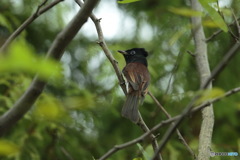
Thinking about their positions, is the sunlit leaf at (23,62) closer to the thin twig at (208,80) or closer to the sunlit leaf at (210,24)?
the thin twig at (208,80)

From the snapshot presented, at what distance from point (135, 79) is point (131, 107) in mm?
942

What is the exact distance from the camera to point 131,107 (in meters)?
4.68

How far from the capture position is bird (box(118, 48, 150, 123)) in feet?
15.6

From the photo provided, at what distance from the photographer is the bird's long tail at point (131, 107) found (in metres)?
4.07

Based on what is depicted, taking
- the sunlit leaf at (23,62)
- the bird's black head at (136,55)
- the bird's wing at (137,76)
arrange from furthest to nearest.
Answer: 1. the bird's black head at (136,55)
2. the bird's wing at (137,76)
3. the sunlit leaf at (23,62)

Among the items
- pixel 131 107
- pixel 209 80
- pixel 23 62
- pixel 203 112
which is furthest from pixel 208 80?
pixel 131 107

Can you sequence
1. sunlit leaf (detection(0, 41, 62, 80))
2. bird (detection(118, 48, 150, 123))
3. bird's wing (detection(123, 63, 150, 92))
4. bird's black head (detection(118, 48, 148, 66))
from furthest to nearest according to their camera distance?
1. bird's black head (detection(118, 48, 148, 66))
2. bird's wing (detection(123, 63, 150, 92))
3. bird (detection(118, 48, 150, 123))
4. sunlit leaf (detection(0, 41, 62, 80))

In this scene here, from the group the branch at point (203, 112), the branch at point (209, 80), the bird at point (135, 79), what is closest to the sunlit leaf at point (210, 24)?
the branch at point (203, 112)

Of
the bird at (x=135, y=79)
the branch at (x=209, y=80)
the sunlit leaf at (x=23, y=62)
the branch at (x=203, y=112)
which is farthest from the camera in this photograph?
the bird at (x=135, y=79)

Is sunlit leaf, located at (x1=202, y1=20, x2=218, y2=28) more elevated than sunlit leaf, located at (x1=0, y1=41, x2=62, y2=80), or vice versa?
sunlit leaf, located at (x1=202, y1=20, x2=218, y2=28)

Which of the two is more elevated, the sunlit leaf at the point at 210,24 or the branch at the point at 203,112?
the sunlit leaf at the point at 210,24

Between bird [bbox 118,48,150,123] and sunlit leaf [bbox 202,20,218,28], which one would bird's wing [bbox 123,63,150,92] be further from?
sunlit leaf [bbox 202,20,218,28]

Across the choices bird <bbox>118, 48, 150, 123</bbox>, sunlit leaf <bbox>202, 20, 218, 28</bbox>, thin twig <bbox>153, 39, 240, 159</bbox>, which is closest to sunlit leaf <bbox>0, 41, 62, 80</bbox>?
thin twig <bbox>153, 39, 240, 159</bbox>

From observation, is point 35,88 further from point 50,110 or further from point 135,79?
point 135,79
